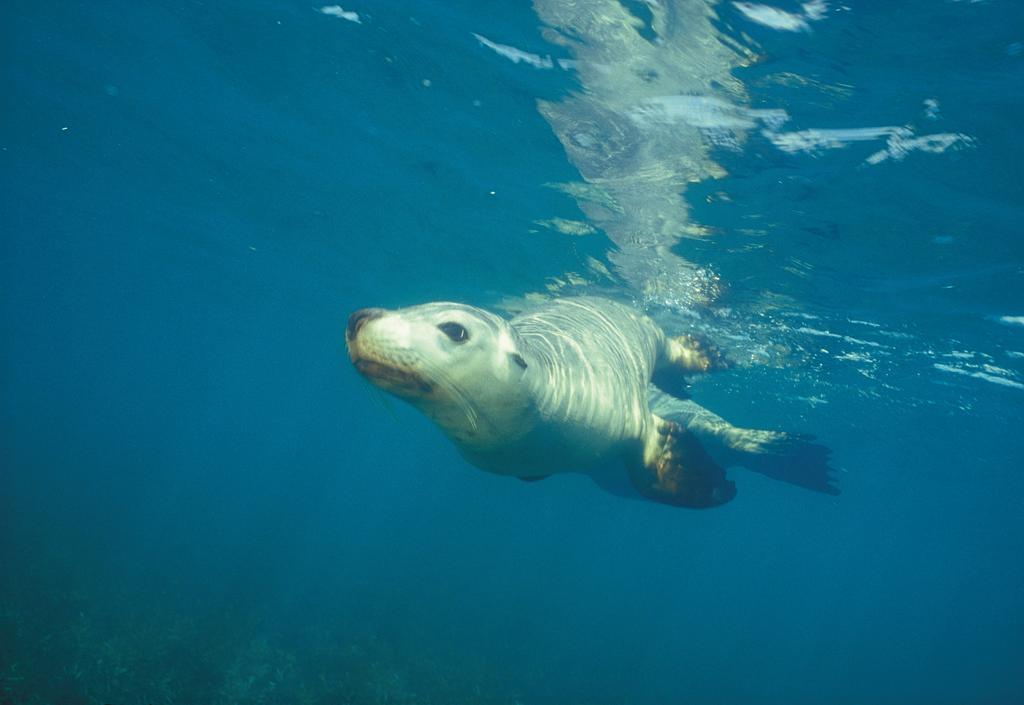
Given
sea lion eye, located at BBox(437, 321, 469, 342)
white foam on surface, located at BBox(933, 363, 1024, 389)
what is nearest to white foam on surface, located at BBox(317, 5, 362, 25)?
sea lion eye, located at BBox(437, 321, 469, 342)

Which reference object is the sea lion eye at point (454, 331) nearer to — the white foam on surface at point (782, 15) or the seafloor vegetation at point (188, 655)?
the white foam on surface at point (782, 15)

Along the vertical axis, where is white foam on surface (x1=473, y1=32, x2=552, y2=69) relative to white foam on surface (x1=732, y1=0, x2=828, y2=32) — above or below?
below

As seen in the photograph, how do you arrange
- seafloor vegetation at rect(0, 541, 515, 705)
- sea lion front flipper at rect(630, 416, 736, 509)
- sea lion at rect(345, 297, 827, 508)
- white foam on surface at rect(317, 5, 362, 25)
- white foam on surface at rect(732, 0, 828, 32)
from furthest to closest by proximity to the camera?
1. seafloor vegetation at rect(0, 541, 515, 705)
2. white foam on surface at rect(317, 5, 362, 25)
3. sea lion front flipper at rect(630, 416, 736, 509)
4. white foam on surface at rect(732, 0, 828, 32)
5. sea lion at rect(345, 297, 827, 508)

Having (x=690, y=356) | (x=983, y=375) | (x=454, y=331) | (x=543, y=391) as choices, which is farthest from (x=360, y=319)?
(x=983, y=375)

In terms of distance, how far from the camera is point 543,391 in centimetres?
410

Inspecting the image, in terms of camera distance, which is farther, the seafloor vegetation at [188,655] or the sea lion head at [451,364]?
the seafloor vegetation at [188,655]

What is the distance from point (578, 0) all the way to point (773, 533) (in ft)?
321

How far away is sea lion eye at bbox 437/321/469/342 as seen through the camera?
126 inches

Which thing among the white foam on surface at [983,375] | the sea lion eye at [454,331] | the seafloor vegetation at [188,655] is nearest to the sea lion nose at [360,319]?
the sea lion eye at [454,331]

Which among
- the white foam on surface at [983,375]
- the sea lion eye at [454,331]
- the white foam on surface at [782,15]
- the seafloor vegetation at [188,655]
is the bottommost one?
the seafloor vegetation at [188,655]

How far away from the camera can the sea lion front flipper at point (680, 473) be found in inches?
214

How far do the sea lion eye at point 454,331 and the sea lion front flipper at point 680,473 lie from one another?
9.48 ft

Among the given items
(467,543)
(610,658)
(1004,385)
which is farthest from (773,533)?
(1004,385)

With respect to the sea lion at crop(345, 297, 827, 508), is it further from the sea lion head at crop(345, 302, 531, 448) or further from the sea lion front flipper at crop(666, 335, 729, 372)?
the sea lion front flipper at crop(666, 335, 729, 372)
